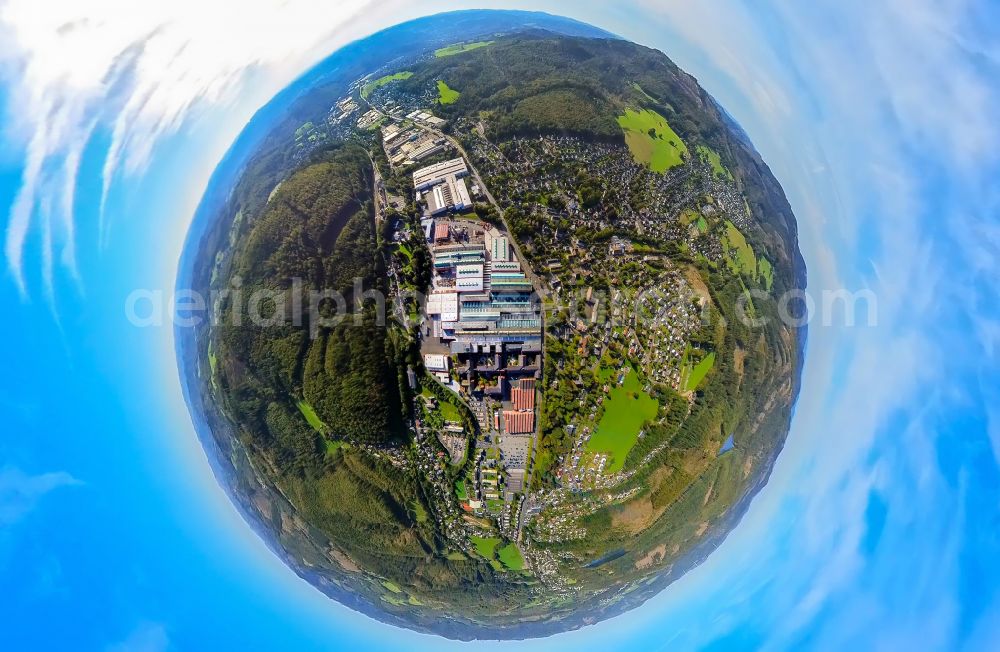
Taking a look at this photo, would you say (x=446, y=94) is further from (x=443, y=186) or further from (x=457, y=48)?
(x=443, y=186)

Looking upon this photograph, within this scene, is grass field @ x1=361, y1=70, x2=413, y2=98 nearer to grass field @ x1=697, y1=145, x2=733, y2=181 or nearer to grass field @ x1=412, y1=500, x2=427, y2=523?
grass field @ x1=697, y1=145, x2=733, y2=181

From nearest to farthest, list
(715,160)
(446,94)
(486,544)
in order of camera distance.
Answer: (486,544) → (446,94) → (715,160)

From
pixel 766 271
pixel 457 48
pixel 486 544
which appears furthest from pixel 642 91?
pixel 486 544

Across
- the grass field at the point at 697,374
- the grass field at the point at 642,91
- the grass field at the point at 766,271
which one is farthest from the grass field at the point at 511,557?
the grass field at the point at 642,91

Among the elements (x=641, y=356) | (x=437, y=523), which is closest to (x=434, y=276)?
(x=641, y=356)

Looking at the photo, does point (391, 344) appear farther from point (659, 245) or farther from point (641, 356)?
point (659, 245)

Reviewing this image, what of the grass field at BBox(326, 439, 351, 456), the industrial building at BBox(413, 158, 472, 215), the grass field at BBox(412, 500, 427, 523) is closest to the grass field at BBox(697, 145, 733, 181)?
the industrial building at BBox(413, 158, 472, 215)
